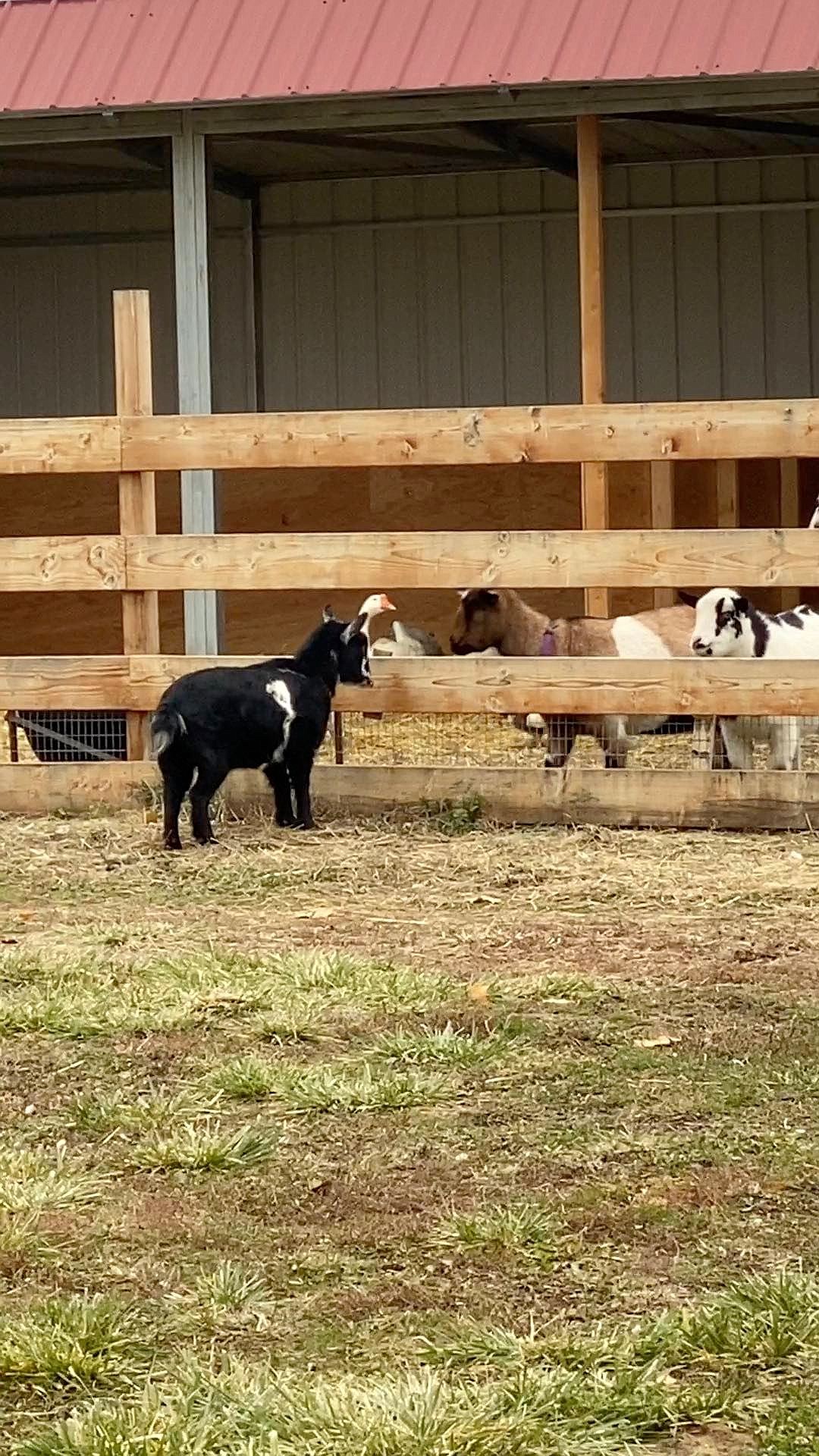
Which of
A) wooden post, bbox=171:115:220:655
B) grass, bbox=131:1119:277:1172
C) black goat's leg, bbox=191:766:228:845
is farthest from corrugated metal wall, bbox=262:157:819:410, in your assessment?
grass, bbox=131:1119:277:1172

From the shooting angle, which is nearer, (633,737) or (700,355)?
(633,737)

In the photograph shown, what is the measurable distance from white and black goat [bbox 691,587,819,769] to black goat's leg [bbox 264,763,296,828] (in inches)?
74.7

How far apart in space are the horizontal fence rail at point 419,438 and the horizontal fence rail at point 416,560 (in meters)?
0.32

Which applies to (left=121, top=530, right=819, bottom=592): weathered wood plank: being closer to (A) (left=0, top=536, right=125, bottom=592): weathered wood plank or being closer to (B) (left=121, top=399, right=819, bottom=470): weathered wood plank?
(A) (left=0, top=536, right=125, bottom=592): weathered wood plank

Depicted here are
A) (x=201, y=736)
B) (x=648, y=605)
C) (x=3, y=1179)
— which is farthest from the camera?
(x=648, y=605)

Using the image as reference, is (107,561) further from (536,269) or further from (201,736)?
(536,269)

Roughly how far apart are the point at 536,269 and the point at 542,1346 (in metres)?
13.4

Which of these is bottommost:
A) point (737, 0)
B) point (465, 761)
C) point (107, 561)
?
point (465, 761)

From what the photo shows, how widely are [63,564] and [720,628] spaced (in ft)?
9.40

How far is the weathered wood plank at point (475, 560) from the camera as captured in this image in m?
8.59


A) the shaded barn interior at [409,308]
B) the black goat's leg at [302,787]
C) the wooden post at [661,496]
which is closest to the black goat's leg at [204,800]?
the black goat's leg at [302,787]

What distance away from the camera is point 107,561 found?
9258 millimetres

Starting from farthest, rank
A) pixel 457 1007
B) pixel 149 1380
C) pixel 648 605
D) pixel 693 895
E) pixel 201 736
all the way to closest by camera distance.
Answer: pixel 648 605
pixel 201 736
pixel 693 895
pixel 457 1007
pixel 149 1380

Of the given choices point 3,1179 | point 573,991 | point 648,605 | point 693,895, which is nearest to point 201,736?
point 693,895
